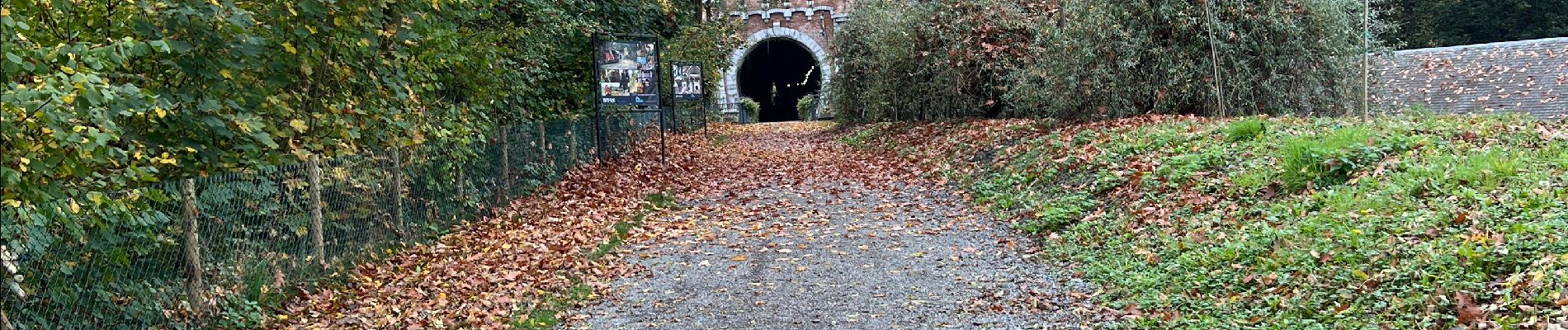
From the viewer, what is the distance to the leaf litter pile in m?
6.87

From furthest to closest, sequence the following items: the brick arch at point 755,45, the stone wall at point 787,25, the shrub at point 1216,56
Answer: the brick arch at point 755,45, the stone wall at point 787,25, the shrub at point 1216,56

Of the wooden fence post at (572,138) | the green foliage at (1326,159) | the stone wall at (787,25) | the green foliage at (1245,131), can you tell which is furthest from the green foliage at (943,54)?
the stone wall at (787,25)

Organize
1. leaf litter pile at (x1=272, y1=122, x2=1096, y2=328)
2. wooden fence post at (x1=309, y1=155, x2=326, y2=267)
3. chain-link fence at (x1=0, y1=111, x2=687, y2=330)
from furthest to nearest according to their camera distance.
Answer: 1. wooden fence post at (x1=309, y1=155, x2=326, y2=267)
2. leaf litter pile at (x1=272, y1=122, x2=1096, y2=328)
3. chain-link fence at (x1=0, y1=111, x2=687, y2=330)

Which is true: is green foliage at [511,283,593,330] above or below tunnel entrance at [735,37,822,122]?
below

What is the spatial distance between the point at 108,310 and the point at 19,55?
1.73 meters

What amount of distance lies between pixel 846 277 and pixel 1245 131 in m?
4.57

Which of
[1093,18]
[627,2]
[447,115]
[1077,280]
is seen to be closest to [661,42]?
[627,2]

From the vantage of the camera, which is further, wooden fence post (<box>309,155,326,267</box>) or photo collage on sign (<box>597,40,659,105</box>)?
photo collage on sign (<box>597,40,659,105</box>)

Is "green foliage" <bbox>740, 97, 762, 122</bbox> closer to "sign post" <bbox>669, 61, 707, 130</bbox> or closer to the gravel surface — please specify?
"sign post" <bbox>669, 61, 707, 130</bbox>

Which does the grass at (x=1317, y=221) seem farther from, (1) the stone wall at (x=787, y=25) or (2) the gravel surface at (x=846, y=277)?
(1) the stone wall at (x=787, y=25)

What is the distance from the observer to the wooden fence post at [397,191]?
29.6 feet

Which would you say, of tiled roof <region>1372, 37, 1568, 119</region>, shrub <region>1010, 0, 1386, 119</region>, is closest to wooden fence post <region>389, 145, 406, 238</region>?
shrub <region>1010, 0, 1386, 119</region>

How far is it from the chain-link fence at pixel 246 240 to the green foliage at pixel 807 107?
30.2m

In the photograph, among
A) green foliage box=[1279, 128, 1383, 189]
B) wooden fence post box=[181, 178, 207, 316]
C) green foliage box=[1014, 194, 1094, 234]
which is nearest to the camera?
wooden fence post box=[181, 178, 207, 316]
